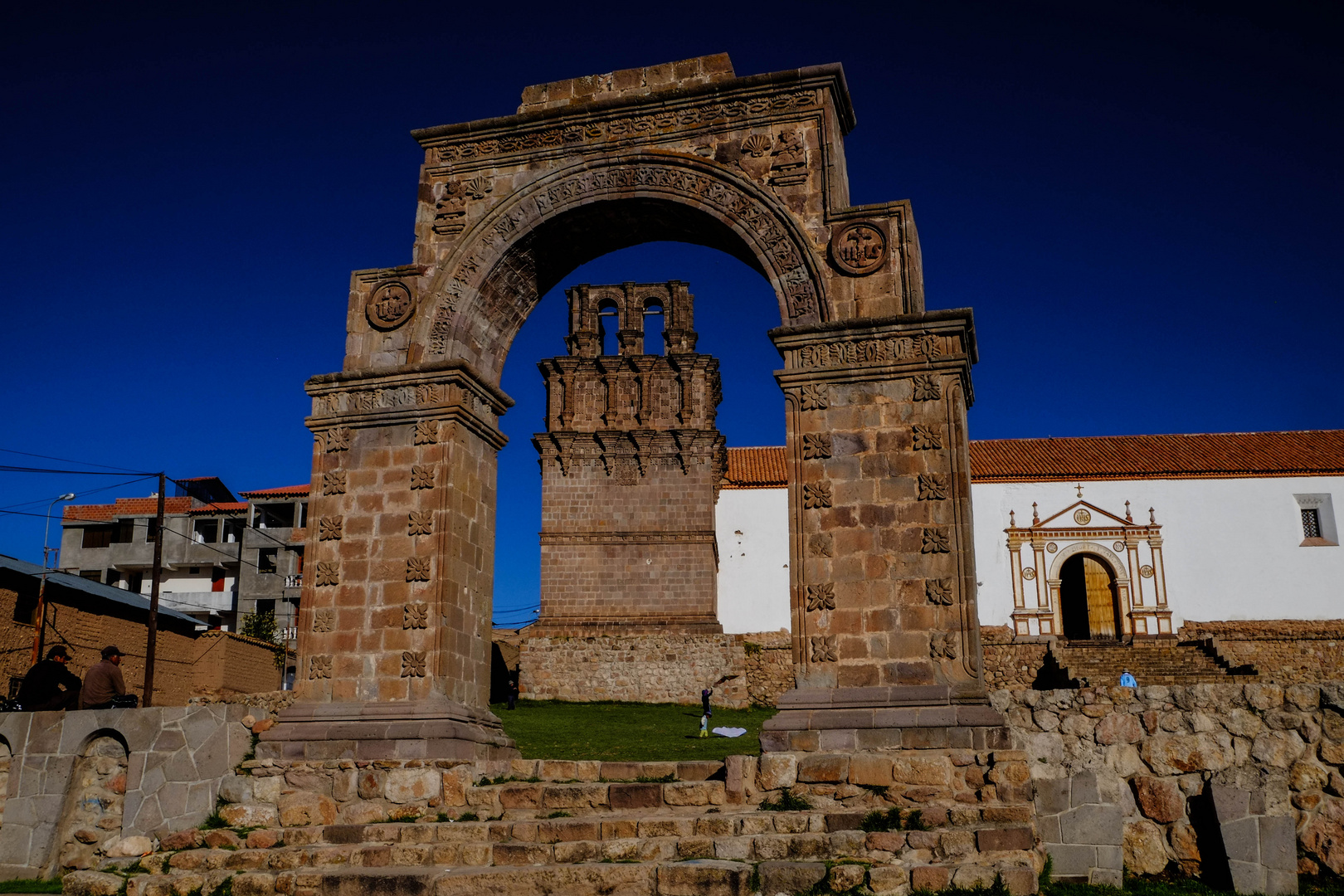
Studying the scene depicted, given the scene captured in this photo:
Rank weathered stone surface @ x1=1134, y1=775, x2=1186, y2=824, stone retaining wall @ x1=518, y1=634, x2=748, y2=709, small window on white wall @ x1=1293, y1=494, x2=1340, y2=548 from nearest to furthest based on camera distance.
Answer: weathered stone surface @ x1=1134, y1=775, x2=1186, y2=824
stone retaining wall @ x1=518, y1=634, x2=748, y2=709
small window on white wall @ x1=1293, y1=494, x2=1340, y2=548

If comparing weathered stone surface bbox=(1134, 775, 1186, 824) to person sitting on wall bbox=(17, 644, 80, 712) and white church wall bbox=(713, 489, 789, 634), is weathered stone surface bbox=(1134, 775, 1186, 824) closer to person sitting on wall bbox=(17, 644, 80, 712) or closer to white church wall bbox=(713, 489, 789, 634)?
person sitting on wall bbox=(17, 644, 80, 712)

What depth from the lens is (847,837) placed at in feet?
25.0

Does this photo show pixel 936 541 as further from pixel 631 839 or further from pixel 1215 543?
pixel 1215 543

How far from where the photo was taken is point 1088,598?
36.0 metres

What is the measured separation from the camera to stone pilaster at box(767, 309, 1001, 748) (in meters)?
9.16

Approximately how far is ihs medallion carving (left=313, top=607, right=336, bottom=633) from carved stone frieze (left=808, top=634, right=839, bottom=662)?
4.68m

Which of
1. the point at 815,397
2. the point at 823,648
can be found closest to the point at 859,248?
the point at 815,397

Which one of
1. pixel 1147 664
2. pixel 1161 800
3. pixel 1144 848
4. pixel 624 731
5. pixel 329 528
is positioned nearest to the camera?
pixel 1144 848

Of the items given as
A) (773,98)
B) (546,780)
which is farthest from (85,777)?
(773,98)

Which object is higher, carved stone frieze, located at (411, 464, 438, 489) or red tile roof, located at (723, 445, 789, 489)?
red tile roof, located at (723, 445, 789, 489)

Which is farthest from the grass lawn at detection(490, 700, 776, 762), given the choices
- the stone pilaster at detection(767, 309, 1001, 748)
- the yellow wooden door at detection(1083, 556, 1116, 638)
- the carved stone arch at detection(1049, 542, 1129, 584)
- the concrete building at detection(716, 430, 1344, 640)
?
the yellow wooden door at detection(1083, 556, 1116, 638)

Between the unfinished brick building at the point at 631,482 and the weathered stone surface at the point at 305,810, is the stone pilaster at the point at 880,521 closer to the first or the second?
the weathered stone surface at the point at 305,810

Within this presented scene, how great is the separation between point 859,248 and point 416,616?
217 inches

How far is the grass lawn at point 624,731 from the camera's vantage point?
15888 millimetres
